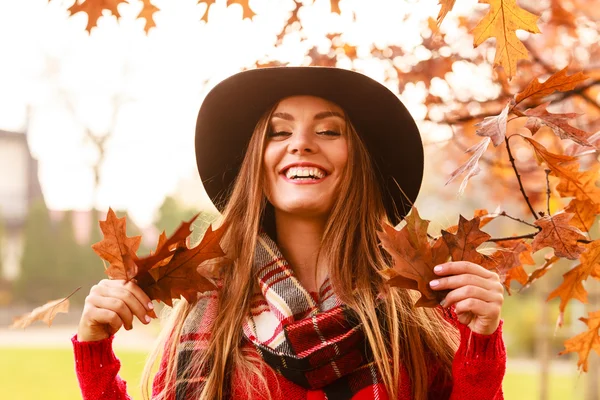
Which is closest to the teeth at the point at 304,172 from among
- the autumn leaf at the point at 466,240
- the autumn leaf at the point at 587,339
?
the autumn leaf at the point at 466,240

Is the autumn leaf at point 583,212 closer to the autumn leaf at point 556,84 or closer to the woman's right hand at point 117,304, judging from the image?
the autumn leaf at point 556,84

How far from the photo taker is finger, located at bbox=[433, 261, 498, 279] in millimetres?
1622

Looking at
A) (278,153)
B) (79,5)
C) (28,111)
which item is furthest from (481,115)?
(28,111)

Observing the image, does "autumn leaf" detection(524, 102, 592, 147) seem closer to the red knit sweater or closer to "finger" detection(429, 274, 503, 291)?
"finger" detection(429, 274, 503, 291)

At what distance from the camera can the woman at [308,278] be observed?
78.8 inches

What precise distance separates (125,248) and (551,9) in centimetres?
212

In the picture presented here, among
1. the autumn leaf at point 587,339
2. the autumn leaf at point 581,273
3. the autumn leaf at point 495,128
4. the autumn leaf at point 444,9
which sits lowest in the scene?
the autumn leaf at point 587,339

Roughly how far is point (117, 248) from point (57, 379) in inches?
460

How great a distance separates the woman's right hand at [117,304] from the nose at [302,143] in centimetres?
68

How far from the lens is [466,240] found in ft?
5.36

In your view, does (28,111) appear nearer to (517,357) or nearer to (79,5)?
(517,357)

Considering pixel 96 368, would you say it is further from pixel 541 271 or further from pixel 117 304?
pixel 541 271

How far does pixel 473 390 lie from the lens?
1852 millimetres

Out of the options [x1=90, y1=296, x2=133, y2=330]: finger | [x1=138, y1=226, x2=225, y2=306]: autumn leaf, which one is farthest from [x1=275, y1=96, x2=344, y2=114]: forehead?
[x1=90, y1=296, x2=133, y2=330]: finger
